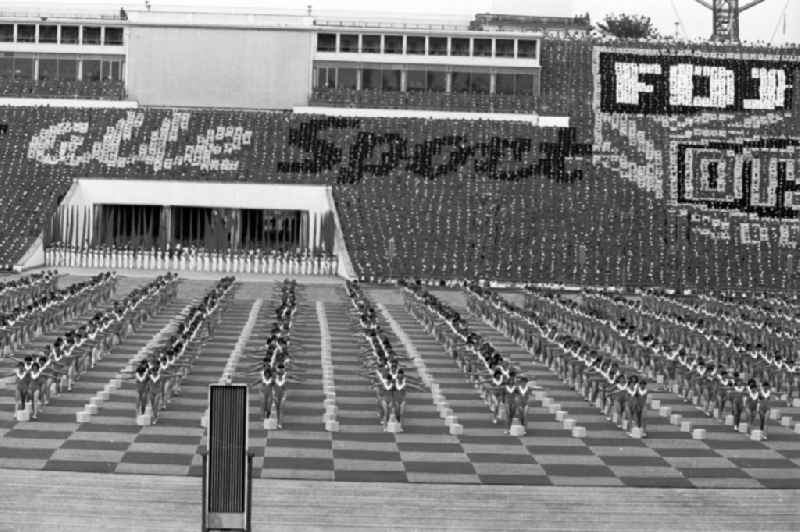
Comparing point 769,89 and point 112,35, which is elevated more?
point 112,35

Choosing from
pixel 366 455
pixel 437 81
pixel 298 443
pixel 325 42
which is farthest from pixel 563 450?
pixel 325 42

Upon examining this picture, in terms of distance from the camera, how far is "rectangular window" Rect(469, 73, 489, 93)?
80.9m

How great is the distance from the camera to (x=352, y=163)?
6912 centimetres

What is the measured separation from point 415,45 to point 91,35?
17.6m

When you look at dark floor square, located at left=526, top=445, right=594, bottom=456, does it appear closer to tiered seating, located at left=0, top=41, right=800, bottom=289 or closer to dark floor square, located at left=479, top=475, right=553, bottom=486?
dark floor square, located at left=479, top=475, right=553, bottom=486

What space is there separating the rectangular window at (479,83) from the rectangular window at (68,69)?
70.1 ft

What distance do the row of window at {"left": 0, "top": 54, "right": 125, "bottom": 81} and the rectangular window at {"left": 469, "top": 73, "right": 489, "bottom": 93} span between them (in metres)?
18.9

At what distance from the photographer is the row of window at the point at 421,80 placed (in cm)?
8025

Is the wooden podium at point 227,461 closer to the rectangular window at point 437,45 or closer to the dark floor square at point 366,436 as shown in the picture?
the dark floor square at point 366,436

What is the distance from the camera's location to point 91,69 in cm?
8119

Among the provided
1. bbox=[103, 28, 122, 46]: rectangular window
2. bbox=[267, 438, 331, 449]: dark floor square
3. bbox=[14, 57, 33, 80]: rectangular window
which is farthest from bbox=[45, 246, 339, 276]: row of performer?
bbox=[267, 438, 331, 449]: dark floor square

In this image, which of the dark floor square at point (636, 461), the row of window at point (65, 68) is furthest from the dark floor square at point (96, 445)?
the row of window at point (65, 68)

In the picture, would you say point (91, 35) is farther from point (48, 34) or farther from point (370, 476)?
point (370, 476)

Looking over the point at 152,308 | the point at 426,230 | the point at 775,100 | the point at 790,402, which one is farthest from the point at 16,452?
the point at 775,100
